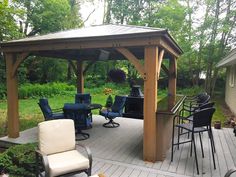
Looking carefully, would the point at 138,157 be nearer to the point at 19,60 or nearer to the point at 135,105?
the point at 19,60

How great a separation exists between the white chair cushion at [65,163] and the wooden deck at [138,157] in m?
0.51

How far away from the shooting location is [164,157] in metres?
4.75

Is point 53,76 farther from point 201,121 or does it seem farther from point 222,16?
point 201,121

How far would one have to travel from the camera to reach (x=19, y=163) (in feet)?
12.4

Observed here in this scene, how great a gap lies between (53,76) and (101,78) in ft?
14.6

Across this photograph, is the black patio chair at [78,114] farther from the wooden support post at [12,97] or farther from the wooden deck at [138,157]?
the wooden support post at [12,97]

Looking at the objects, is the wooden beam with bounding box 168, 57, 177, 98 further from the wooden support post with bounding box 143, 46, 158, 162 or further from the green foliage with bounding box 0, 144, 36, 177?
the green foliage with bounding box 0, 144, 36, 177

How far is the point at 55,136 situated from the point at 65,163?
1.75 feet

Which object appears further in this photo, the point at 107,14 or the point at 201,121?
the point at 107,14

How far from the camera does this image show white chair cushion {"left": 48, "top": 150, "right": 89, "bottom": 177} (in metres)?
3.28

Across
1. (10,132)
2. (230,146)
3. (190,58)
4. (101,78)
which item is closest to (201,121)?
(230,146)

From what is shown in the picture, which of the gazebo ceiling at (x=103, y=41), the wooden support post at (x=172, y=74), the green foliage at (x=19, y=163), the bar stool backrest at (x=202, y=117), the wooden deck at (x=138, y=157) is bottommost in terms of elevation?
the wooden deck at (x=138, y=157)

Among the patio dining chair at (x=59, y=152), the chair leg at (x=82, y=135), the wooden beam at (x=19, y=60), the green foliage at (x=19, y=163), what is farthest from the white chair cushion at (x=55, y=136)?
the wooden beam at (x=19, y=60)

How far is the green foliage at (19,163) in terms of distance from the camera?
3.68m
